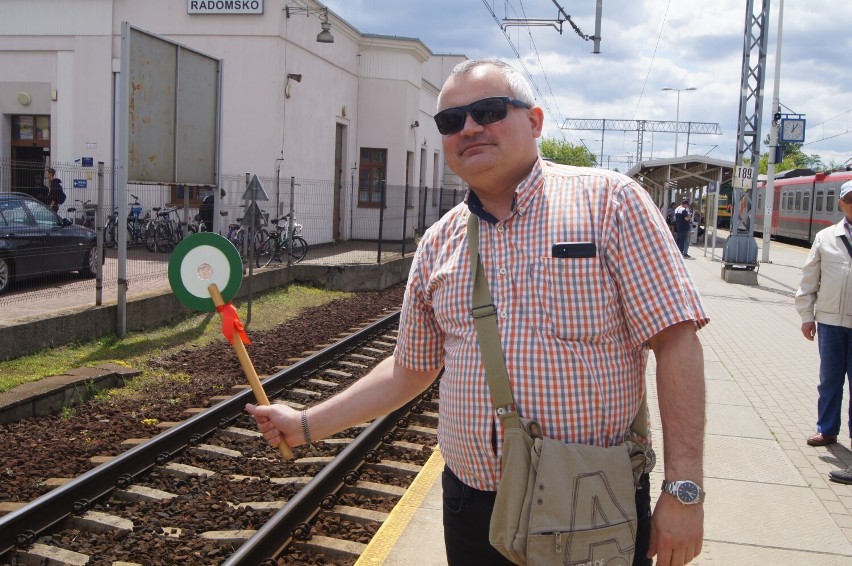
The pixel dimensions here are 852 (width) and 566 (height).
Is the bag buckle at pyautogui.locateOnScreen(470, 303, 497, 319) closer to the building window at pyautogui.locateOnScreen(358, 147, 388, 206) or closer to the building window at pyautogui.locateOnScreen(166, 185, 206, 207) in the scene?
the building window at pyautogui.locateOnScreen(166, 185, 206, 207)

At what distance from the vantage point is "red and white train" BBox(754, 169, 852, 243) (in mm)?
35188

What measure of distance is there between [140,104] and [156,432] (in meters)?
6.09

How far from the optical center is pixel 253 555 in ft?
14.7

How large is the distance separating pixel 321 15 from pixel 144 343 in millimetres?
14144

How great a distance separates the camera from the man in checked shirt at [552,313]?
6.98 feet

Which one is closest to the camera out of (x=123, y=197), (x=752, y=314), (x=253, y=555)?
(x=253, y=555)

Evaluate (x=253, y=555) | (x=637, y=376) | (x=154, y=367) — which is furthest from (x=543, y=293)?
(x=154, y=367)

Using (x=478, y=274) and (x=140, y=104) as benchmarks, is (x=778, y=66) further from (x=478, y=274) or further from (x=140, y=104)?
(x=478, y=274)

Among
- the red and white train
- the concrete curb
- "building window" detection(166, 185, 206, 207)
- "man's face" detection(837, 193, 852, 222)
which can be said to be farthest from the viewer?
the red and white train

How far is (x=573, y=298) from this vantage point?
2.13 m

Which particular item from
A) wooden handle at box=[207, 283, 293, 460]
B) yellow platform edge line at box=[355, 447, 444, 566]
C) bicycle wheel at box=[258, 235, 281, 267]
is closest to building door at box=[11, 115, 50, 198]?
bicycle wheel at box=[258, 235, 281, 267]

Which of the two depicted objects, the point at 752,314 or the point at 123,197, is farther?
the point at 752,314

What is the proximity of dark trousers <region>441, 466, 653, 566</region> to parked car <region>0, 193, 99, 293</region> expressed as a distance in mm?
10221

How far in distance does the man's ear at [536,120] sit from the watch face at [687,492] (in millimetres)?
1031
